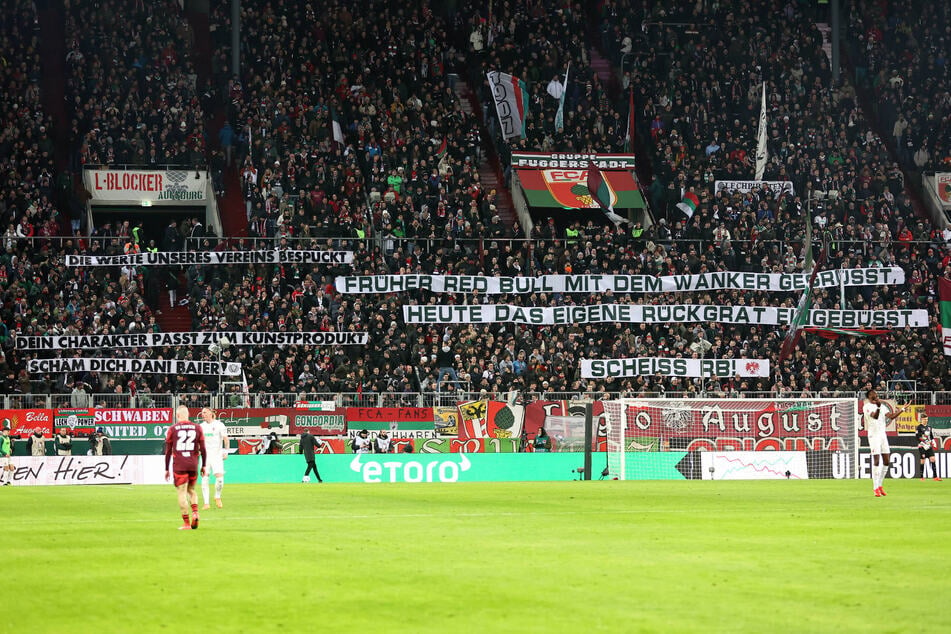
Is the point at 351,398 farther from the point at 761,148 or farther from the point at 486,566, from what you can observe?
the point at 486,566

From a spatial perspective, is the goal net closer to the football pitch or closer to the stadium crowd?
the stadium crowd

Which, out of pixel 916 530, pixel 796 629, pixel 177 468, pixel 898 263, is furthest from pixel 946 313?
pixel 796 629

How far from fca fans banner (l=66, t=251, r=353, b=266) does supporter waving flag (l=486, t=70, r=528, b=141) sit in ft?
36.2

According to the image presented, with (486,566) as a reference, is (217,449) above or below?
above

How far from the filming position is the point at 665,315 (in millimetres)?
49469

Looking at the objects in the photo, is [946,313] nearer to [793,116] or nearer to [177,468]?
[793,116]

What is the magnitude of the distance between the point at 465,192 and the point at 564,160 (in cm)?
537

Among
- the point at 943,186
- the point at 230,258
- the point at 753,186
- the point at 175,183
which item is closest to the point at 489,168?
the point at 753,186

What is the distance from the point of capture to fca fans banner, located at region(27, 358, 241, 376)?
45188 millimetres

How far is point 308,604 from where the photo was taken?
12.6 metres

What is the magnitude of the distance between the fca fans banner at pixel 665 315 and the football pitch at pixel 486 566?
21.8 m

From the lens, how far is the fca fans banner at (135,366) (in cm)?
4519

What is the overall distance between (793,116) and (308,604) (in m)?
50.0

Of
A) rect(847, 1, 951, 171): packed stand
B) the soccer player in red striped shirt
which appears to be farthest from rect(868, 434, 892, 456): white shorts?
rect(847, 1, 951, 171): packed stand
